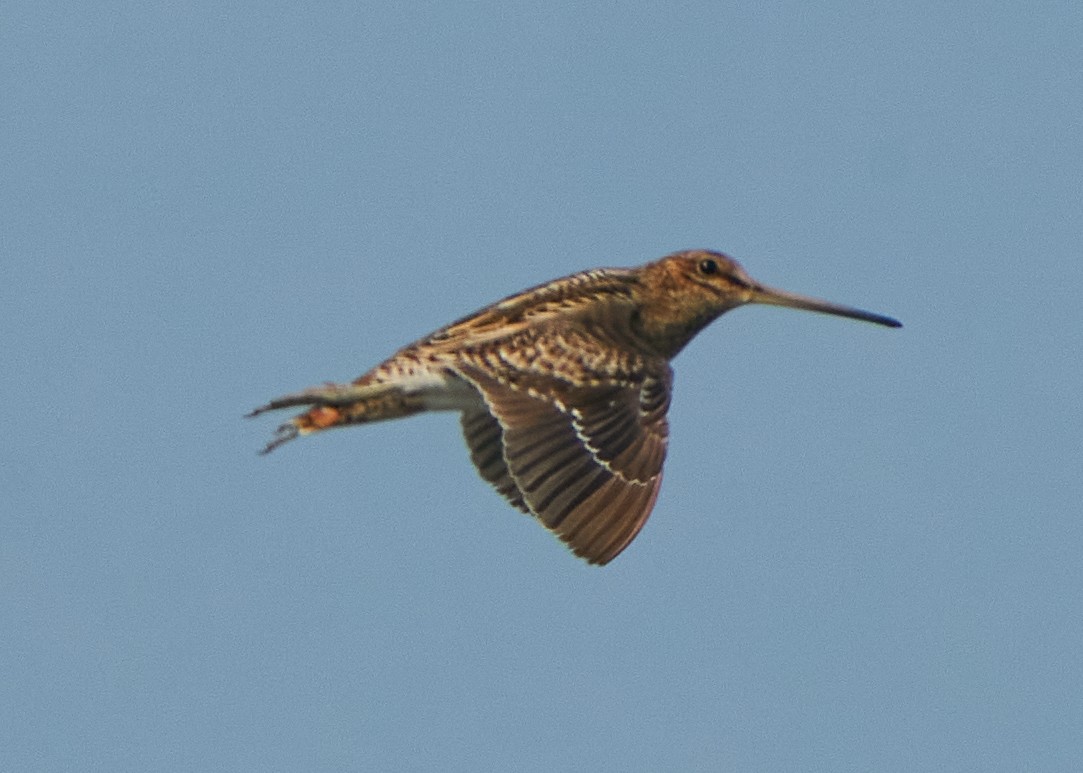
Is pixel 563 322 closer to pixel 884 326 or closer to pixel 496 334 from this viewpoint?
pixel 496 334

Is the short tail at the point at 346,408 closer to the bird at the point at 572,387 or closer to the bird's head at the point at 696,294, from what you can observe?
the bird at the point at 572,387

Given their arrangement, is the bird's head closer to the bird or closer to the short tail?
the bird

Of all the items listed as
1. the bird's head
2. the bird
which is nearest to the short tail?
the bird

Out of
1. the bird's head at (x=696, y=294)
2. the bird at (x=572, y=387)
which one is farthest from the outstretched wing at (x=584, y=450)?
the bird's head at (x=696, y=294)

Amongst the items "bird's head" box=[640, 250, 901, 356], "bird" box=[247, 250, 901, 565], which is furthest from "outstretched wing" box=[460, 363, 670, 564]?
"bird's head" box=[640, 250, 901, 356]

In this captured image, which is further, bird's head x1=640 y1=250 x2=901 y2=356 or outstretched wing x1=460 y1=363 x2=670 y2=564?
bird's head x1=640 y1=250 x2=901 y2=356

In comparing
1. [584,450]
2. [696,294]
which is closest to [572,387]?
[584,450]

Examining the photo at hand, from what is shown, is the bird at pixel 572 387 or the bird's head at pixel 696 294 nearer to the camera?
the bird at pixel 572 387

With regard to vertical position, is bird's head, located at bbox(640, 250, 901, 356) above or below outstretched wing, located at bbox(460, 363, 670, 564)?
above
